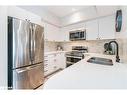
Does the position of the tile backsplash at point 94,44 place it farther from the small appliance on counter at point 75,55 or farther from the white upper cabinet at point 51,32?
the white upper cabinet at point 51,32

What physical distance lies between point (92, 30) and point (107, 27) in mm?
501

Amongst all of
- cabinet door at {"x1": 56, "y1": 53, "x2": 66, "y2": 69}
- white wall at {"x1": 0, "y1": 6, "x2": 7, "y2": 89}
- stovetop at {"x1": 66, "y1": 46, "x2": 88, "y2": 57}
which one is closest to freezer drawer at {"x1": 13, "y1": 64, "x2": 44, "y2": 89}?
white wall at {"x1": 0, "y1": 6, "x2": 7, "y2": 89}

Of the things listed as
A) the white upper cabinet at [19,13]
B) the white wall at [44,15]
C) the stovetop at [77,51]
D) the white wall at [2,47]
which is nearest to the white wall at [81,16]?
the white wall at [44,15]

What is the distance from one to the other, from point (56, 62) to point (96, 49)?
1634 mm

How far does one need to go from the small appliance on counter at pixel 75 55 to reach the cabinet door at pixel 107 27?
913 millimetres

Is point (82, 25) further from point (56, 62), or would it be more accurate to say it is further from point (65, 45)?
point (56, 62)

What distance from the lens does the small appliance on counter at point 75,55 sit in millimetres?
3461

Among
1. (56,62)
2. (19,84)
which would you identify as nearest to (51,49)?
(56,62)

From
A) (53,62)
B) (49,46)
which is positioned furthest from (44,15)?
(53,62)

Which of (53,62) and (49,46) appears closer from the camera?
(53,62)

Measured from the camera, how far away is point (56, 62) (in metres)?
3.65

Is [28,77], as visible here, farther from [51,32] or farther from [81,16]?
[81,16]

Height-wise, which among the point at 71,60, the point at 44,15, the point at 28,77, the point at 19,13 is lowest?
the point at 28,77

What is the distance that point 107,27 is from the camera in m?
3.05
